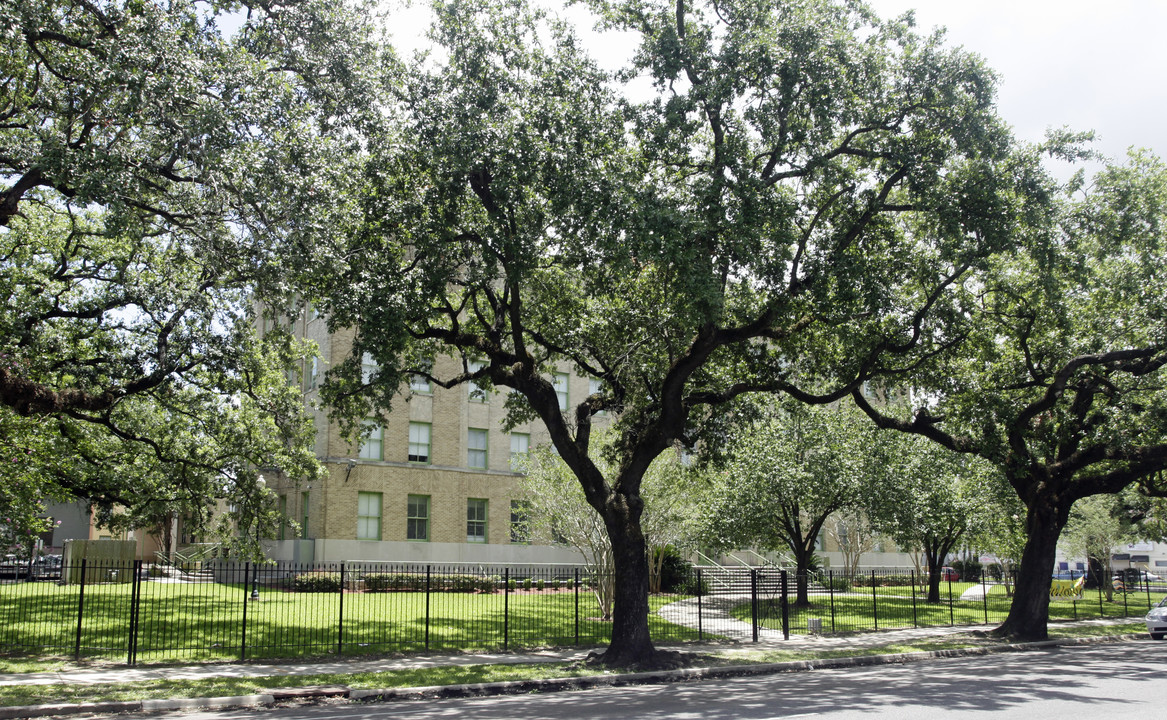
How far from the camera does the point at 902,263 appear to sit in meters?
17.5

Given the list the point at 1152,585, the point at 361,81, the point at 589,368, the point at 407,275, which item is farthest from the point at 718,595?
the point at 1152,585

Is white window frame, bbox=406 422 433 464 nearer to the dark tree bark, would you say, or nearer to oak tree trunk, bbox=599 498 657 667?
oak tree trunk, bbox=599 498 657 667

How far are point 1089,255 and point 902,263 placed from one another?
218 inches

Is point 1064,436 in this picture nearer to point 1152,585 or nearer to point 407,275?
point 407,275

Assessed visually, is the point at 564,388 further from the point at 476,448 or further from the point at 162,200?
the point at 162,200

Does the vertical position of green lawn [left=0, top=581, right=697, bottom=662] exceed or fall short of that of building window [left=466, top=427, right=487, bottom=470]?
it falls short

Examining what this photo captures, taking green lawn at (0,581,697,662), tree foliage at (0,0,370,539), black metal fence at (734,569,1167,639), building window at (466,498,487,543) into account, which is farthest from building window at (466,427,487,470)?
tree foliage at (0,0,370,539)

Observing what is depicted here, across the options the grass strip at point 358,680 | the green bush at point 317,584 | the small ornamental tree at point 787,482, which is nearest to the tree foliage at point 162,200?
the grass strip at point 358,680

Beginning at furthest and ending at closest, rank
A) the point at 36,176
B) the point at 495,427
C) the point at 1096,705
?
1. the point at 495,427
2. the point at 36,176
3. the point at 1096,705

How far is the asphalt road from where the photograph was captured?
34.8 ft

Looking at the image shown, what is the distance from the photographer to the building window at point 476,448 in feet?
136

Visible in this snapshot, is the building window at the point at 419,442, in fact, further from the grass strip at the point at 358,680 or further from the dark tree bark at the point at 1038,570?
the dark tree bark at the point at 1038,570

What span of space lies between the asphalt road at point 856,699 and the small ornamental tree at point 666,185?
3.52 meters

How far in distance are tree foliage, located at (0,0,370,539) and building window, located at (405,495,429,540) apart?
18091 millimetres
